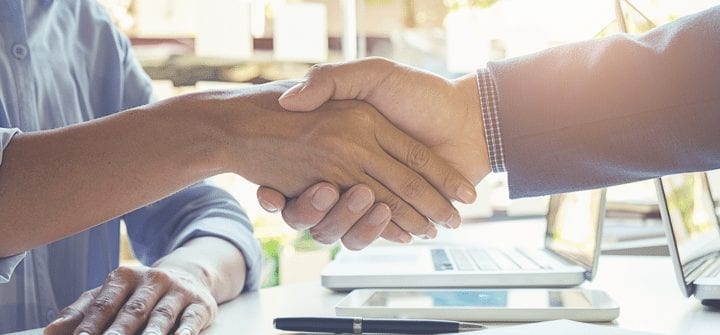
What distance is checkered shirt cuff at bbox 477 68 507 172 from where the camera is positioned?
104 cm

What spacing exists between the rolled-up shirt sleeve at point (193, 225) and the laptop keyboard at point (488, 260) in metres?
0.29

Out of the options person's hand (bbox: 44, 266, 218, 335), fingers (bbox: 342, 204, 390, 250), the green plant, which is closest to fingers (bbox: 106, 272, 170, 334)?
person's hand (bbox: 44, 266, 218, 335)

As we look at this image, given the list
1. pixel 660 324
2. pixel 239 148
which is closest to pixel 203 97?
pixel 239 148

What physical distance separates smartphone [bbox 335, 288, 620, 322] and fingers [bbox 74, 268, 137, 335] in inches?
8.9

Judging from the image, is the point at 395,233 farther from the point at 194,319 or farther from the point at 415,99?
the point at 194,319

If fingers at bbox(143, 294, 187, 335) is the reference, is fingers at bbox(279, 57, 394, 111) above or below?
above

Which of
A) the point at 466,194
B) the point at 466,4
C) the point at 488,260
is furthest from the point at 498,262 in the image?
the point at 466,4

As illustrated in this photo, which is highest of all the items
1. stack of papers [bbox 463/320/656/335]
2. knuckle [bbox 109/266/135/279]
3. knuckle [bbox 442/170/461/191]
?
knuckle [bbox 442/170/461/191]

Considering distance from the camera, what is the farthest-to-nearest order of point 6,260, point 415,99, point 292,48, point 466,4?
point 466,4 → point 292,48 → point 415,99 → point 6,260

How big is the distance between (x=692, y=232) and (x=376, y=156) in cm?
43

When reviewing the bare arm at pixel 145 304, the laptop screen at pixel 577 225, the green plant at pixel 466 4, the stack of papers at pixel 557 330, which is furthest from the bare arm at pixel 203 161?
the green plant at pixel 466 4

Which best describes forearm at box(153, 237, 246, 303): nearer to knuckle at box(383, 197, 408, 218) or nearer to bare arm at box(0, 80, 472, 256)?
bare arm at box(0, 80, 472, 256)

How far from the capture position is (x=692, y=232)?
39.0 inches

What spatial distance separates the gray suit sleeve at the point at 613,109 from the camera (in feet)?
2.95
